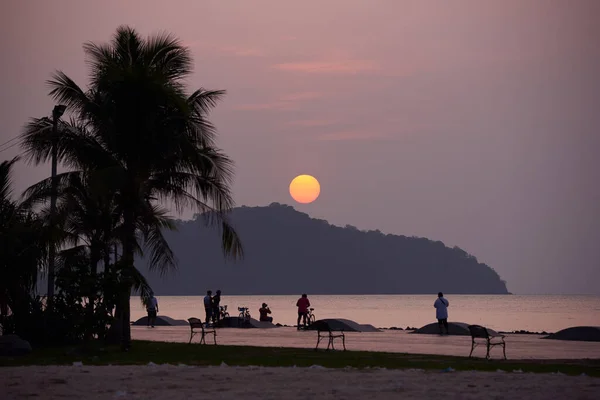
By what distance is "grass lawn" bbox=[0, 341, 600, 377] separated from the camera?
19.3 m

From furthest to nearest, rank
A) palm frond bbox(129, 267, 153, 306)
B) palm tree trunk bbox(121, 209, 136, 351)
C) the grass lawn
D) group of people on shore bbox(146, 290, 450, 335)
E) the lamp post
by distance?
group of people on shore bbox(146, 290, 450, 335), the lamp post, palm frond bbox(129, 267, 153, 306), palm tree trunk bbox(121, 209, 136, 351), the grass lawn

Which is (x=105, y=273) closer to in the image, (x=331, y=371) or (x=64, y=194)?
(x=64, y=194)

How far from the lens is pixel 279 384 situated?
15336 millimetres

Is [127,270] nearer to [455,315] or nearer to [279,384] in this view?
[279,384]

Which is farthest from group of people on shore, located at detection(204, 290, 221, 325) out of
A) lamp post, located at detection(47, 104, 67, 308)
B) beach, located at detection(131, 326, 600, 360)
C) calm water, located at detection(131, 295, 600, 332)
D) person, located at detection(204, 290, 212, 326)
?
calm water, located at detection(131, 295, 600, 332)

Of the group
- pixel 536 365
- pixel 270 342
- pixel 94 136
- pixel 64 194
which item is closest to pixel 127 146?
pixel 94 136

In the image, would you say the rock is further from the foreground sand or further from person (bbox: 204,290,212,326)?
person (bbox: 204,290,212,326)

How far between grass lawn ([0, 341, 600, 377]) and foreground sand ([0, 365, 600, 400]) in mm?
1997

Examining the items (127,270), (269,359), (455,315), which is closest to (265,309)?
(127,270)

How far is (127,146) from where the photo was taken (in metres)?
25.7

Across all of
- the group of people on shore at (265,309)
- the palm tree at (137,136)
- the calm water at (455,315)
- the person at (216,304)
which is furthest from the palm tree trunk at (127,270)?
the calm water at (455,315)

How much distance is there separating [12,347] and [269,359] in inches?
263

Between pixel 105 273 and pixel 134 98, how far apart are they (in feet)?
15.6

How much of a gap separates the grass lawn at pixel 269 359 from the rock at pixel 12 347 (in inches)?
14.0
